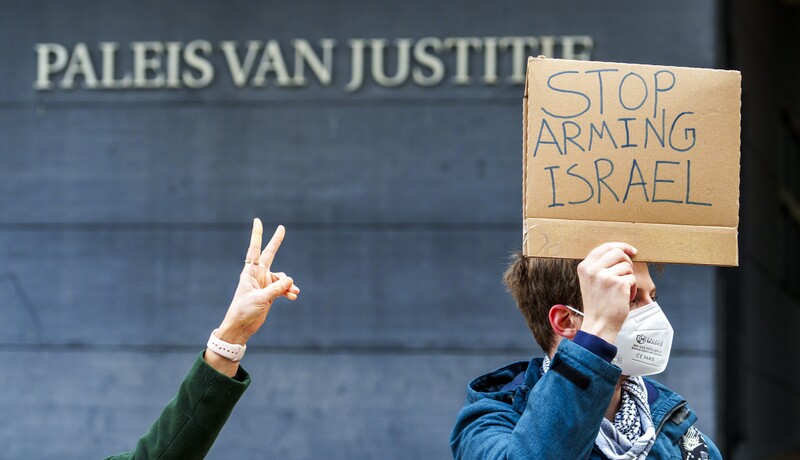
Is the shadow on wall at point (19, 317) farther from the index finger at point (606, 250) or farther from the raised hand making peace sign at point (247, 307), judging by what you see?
the index finger at point (606, 250)

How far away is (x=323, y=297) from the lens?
753 cm

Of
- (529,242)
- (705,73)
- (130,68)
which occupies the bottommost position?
(529,242)

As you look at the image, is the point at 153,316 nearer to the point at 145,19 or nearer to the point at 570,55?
the point at 145,19

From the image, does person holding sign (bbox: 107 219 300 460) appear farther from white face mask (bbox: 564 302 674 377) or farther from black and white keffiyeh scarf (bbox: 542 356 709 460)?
white face mask (bbox: 564 302 674 377)

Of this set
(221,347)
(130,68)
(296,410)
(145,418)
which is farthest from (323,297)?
(221,347)

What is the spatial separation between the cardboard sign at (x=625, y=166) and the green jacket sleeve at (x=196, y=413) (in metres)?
0.70

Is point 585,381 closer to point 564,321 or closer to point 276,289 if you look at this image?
point 564,321

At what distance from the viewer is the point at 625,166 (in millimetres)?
2477

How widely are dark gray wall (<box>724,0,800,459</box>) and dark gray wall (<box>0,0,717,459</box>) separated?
4.77ft

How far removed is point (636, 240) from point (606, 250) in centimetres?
10

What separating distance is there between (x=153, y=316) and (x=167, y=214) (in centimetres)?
64

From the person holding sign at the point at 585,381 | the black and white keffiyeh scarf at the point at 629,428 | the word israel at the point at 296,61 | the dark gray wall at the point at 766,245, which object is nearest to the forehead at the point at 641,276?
the person holding sign at the point at 585,381

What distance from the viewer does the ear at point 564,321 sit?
102 inches

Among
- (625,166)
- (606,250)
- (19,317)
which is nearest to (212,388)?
(606,250)
